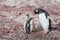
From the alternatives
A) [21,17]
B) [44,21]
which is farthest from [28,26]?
[21,17]

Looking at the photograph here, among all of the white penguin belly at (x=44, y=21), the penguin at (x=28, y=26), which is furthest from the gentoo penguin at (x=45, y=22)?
the penguin at (x=28, y=26)

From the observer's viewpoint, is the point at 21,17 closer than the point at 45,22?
No

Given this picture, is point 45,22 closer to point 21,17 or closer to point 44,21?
point 44,21

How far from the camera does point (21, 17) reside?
4.53 m

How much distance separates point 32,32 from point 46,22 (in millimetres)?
308

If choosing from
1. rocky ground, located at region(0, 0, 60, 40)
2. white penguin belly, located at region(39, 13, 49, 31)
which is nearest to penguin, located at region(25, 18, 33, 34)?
rocky ground, located at region(0, 0, 60, 40)

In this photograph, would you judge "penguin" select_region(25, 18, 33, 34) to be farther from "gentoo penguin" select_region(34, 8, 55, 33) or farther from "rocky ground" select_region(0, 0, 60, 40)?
"gentoo penguin" select_region(34, 8, 55, 33)

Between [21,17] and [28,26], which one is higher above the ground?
[21,17]

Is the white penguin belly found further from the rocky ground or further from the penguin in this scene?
the penguin

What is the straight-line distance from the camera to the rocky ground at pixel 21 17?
11.8 feet

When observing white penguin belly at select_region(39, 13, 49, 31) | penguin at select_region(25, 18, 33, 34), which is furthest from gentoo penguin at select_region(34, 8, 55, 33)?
penguin at select_region(25, 18, 33, 34)

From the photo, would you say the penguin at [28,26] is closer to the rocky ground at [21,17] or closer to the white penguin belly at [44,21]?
the rocky ground at [21,17]

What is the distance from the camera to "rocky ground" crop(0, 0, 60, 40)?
3.60 m

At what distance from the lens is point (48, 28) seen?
3.69 meters
